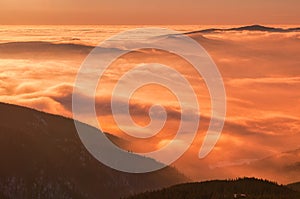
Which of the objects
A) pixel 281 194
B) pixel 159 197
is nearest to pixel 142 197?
pixel 159 197

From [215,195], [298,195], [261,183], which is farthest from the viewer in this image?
[261,183]

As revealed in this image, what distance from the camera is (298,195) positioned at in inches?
6452

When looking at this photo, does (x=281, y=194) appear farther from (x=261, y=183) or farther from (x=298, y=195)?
(x=261, y=183)

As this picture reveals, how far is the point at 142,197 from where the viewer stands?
193 metres

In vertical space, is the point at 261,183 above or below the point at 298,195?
above

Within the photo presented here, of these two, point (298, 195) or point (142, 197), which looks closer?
point (298, 195)

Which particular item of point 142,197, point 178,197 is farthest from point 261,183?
point 142,197

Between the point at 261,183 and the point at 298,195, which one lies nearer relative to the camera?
the point at 298,195

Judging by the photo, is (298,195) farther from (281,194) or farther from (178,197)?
(178,197)

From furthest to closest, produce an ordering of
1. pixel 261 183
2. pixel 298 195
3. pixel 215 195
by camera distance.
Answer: pixel 261 183 < pixel 215 195 < pixel 298 195

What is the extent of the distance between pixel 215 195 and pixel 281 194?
21.8m

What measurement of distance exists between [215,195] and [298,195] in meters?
29.9

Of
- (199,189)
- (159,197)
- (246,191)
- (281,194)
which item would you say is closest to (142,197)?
(159,197)

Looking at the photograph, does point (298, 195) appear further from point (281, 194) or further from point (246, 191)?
point (246, 191)
